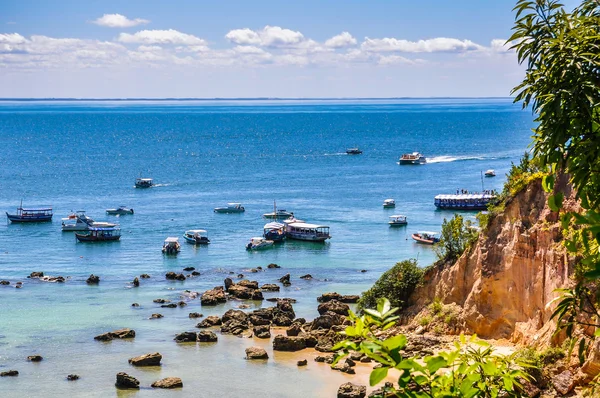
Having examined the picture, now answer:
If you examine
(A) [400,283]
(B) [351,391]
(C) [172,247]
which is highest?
(A) [400,283]

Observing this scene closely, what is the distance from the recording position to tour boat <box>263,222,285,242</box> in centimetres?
9900

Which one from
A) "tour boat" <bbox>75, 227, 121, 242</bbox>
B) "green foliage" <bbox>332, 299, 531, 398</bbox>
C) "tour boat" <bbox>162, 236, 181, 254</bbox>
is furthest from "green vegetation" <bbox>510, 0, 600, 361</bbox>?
"tour boat" <bbox>75, 227, 121, 242</bbox>

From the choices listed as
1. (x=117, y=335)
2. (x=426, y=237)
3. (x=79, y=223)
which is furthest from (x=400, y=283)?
(x=79, y=223)

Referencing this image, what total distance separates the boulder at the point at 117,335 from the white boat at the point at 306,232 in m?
41.5

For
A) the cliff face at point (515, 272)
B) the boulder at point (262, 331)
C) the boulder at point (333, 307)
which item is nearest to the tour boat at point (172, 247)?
the boulder at point (333, 307)

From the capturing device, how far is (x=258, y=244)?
310 feet

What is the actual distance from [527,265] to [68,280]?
48.0 meters

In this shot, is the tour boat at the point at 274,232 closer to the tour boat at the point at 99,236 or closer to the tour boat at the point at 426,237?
the tour boat at the point at 426,237

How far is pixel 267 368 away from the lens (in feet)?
165

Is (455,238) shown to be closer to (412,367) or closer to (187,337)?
(187,337)

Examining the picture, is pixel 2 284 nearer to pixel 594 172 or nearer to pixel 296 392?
pixel 296 392

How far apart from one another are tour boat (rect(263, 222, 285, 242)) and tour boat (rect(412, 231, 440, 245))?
1459 cm

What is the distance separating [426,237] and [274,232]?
1662cm

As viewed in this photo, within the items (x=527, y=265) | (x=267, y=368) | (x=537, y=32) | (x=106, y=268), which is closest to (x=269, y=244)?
(x=106, y=268)
